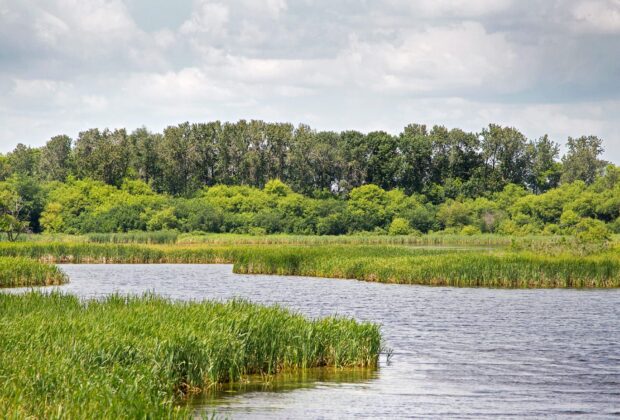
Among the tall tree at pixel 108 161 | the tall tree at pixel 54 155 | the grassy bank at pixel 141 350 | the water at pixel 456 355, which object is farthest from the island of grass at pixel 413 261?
the tall tree at pixel 54 155

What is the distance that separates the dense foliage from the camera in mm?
109312

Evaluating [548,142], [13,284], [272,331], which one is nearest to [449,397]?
[272,331]

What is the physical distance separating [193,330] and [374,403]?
4268 millimetres

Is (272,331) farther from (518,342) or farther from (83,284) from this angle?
(83,284)

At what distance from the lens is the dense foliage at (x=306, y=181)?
359 ft

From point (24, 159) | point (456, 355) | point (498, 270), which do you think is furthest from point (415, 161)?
point (456, 355)

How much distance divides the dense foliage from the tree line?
0.19m

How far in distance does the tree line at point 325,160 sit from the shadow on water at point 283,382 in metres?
105

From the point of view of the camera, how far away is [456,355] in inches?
1011

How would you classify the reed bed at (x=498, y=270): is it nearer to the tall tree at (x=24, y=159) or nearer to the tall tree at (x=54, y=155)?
the tall tree at (x=54, y=155)

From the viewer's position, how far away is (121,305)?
2416 centimetres

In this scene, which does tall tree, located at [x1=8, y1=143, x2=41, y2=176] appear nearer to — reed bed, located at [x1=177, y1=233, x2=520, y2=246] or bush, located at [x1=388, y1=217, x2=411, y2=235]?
reed bed, located at [x1=177, y1=233, x2=520, y2=246]

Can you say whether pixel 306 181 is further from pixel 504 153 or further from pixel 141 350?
pixel 141 350

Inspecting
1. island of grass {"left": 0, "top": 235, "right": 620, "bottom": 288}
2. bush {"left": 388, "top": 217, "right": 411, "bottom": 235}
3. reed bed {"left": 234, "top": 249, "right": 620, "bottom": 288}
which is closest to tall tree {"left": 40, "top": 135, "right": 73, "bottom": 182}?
bush {"left": 388, "top": 217, "right": 411, "bottom": 235}
